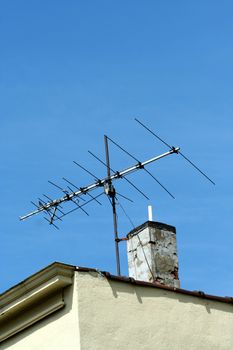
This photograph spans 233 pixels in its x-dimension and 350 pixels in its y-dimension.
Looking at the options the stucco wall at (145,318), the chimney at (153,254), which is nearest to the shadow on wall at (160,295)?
the stucco wall at (145,318)

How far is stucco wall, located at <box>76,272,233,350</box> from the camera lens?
1412cm

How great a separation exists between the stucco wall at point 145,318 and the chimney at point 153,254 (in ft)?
4.02

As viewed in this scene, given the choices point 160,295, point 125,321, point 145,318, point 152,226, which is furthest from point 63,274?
point 152,226

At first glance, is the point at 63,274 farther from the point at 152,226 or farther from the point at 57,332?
the point at 152,226

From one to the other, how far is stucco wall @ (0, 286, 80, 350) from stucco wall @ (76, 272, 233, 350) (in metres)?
0.13

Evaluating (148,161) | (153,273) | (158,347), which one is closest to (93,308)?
(158,347)

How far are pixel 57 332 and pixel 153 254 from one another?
302cm

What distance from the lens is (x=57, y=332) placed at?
14.3 m

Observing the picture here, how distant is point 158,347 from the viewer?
14641 millimetres

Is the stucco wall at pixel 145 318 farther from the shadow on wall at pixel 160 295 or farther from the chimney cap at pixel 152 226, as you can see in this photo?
the chimney cap at pixel 152 226

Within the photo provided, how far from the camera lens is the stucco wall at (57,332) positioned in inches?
551

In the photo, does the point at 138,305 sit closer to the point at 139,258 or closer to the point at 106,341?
the point at 106,341

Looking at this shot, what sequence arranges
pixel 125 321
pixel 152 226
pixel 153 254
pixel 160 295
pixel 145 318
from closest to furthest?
pixel 125 321
pixel 145 318
pixel 160 295
pixel 153 254
pixel 152 226

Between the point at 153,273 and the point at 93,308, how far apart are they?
2530 millimetres
